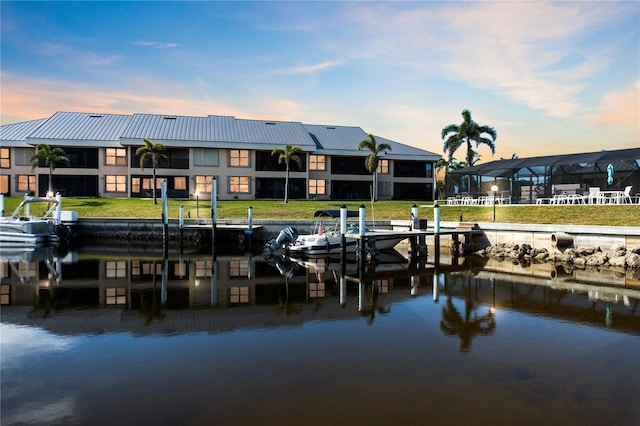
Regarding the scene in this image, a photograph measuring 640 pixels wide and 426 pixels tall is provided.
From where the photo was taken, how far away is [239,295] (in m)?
16.5

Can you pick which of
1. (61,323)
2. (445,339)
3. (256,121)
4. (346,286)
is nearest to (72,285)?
(61,323)

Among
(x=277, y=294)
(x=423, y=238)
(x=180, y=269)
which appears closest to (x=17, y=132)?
(x=180, y=269)

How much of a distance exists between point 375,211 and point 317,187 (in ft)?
47.6

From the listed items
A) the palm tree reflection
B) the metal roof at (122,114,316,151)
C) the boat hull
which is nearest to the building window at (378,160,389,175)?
the metal roof at (122,114,316,151)

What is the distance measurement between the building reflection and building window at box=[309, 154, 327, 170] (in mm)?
27035

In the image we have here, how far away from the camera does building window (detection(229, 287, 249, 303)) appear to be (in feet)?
51.4

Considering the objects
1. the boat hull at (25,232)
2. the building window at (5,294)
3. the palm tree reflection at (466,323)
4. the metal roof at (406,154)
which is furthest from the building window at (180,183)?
the palm tree reflection at (466,323)

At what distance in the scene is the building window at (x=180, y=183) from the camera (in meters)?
47.2

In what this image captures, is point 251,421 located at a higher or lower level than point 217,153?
lower

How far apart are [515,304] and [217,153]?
37814 mm

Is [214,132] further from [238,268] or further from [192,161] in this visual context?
[238,268]

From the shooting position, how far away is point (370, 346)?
1073 cm

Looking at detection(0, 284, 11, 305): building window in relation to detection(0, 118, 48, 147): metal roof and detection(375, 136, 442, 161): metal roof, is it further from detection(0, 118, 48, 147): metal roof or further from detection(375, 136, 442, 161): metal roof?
detection(375, 136, 442, 161): metal roof

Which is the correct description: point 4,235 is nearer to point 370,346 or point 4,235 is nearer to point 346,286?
point 346,286
